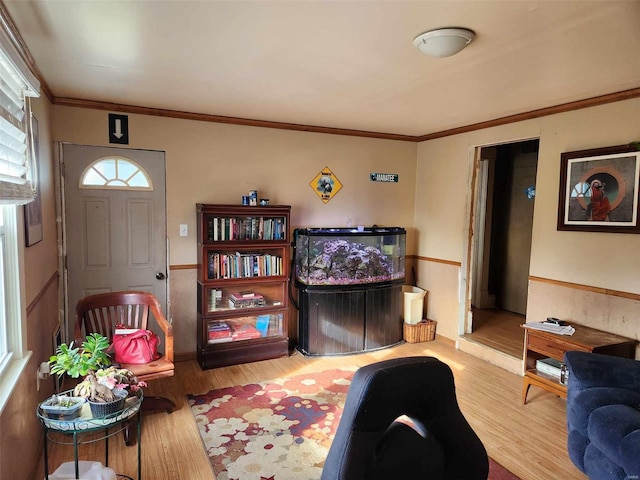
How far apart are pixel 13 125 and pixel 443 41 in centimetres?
204

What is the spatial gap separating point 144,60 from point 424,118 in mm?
2548

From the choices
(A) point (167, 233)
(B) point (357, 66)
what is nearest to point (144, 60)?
(B) point (357, 66)

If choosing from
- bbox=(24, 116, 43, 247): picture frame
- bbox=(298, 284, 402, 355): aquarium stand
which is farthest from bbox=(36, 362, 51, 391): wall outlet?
bbox=(298, 284, 402, 355): aquarium stand

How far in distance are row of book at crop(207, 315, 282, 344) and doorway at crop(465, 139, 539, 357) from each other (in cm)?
269

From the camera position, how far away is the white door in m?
3.49

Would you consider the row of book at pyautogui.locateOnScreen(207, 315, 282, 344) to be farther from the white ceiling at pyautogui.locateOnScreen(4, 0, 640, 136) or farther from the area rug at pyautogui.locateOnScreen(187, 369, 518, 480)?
the white ceiling at pyautogui.locateOnScreen(4, 0, 640, 136)

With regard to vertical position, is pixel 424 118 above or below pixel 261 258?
above

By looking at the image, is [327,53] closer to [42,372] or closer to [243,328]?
[42,372]

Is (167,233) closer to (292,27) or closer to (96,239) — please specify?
(96,239)

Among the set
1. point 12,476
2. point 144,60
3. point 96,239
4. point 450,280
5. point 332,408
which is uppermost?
point 144,60

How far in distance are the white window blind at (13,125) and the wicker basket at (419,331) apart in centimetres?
379

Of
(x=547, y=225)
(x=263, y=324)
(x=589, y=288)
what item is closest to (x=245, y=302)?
(x=263, y=324)

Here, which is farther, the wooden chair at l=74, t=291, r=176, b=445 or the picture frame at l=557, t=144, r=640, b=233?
the picture frame at l=557, t=144, r=640, b=233

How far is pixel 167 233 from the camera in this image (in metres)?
3.82
